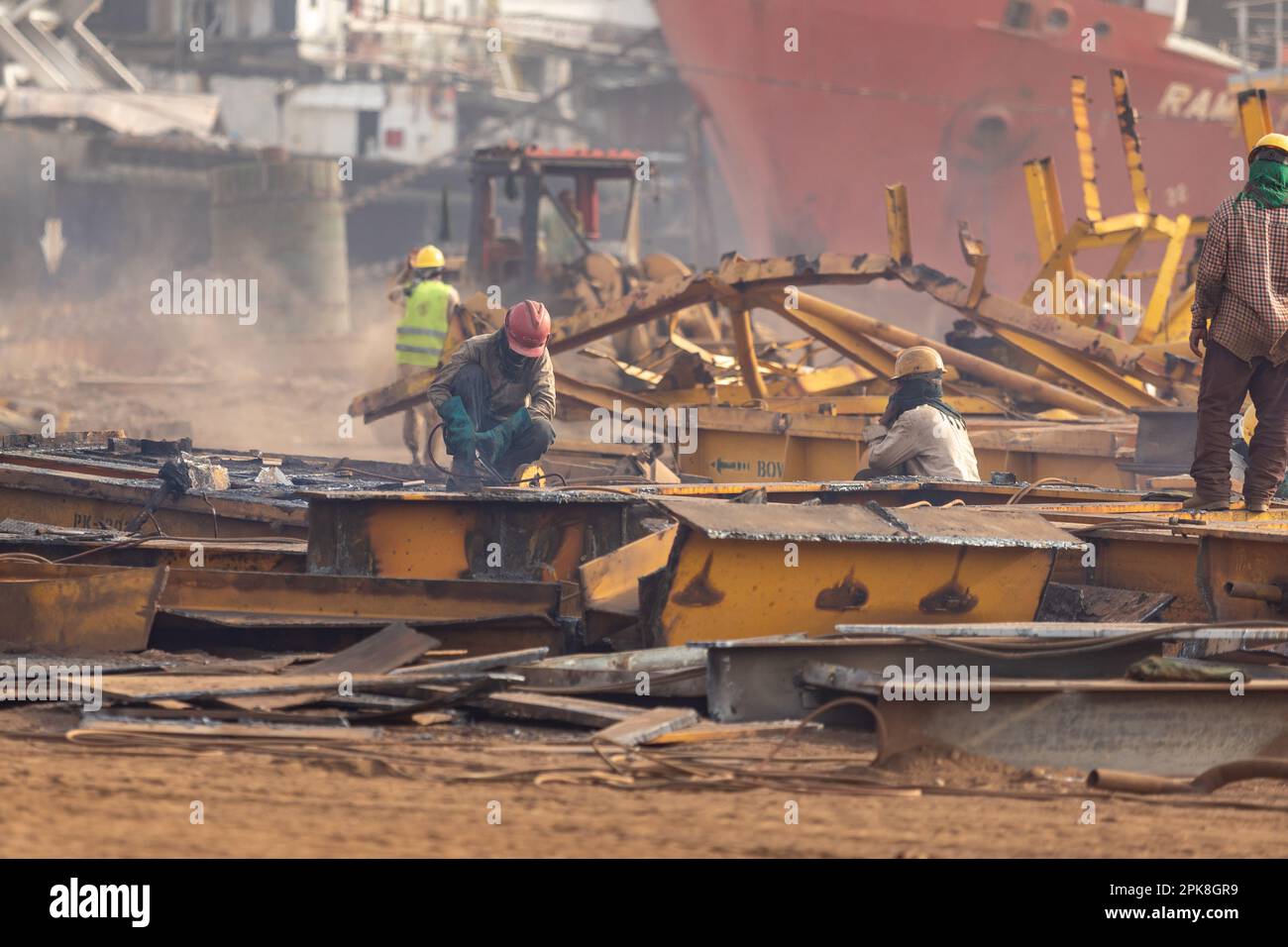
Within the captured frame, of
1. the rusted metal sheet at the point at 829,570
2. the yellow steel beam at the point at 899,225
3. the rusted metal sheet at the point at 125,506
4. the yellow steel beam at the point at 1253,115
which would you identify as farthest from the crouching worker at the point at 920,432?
the yellow steel beam at the point at 1253,115

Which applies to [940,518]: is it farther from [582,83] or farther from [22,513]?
[582,83]

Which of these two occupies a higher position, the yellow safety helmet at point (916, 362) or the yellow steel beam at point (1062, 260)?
the yellow steel beam at point (1062, 260)

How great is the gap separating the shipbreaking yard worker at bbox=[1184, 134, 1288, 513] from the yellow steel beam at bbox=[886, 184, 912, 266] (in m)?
3.48

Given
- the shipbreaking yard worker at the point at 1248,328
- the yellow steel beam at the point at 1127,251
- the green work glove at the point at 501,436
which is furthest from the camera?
the yellow steel beam at the point at 1127,251

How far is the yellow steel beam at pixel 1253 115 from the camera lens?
10992 millimetres

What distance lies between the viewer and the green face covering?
697 cm

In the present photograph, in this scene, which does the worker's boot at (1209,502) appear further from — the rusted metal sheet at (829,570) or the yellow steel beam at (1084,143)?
the yellow steel beam at (1084,143)

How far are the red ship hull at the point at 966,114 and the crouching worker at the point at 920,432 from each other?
20166mm

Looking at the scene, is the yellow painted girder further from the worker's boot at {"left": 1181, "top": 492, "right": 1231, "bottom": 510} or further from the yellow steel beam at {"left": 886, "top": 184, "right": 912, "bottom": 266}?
the yellow steel beam at {"left": 886, "top": 184, "right": 912, "bottom": 266}

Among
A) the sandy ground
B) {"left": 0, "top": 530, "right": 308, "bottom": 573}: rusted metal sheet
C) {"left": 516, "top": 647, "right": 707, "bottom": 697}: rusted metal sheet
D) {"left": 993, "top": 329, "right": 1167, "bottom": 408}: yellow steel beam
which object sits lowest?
the sandy ground

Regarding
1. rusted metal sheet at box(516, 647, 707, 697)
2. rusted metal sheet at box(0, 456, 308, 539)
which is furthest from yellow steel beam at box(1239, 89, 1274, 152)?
rusted metal sheet at box(516, 647, 707, 697)

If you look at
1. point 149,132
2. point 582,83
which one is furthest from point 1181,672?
point 582,83
